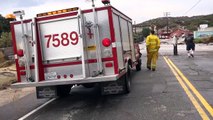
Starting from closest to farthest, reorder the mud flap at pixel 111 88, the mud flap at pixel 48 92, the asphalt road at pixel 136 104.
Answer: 1. the asphalt road at pixel 136 104
2. the mud flap at pixel 111 88
3. the mud flap at pixel 48 92

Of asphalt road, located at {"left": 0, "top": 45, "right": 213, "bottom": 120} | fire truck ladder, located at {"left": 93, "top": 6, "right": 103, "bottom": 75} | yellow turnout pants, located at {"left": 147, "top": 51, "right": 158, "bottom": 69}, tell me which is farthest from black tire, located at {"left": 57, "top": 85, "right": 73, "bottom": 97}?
yellow turnout pants, located at {"left": 147, "top": 51, "right": 158, "bottom": 69}

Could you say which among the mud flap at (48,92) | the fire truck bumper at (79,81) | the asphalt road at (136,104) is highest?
the fire truck bumper at (79,81)

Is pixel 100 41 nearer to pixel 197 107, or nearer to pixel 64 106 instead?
pixel 64 106

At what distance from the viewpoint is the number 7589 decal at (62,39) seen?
9.18m

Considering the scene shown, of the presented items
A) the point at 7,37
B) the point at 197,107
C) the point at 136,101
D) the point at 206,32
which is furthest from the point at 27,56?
the point at 206,32

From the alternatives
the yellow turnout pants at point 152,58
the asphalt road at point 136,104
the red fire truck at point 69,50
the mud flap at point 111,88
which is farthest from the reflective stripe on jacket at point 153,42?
the mud flap at point 111,88

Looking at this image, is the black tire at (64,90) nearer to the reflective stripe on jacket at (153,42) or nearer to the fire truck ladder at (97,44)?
the fire truck ladder at (97,44)

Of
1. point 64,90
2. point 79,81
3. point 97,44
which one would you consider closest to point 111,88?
point 79,81

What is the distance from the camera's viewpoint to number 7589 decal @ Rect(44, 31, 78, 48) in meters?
9.18

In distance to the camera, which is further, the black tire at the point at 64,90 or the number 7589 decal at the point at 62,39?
the black tire at the point at 64,90

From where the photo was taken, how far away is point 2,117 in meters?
9.28

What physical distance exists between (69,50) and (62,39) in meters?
0.34

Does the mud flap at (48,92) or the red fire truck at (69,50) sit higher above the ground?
the red fire truck at (69,50)

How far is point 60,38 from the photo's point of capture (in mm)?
A: 9305
